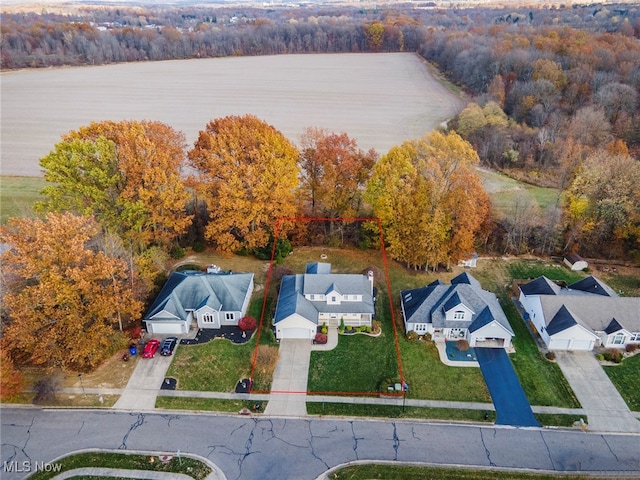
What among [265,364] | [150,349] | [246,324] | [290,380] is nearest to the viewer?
[290,380]

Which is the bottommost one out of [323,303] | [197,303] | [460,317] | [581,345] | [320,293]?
[581,345]

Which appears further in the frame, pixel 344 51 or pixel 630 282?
pixel 344 51

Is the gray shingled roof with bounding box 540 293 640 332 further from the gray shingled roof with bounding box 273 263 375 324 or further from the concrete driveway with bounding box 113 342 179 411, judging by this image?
the concrete driveway with bounding box 113 342 179 411

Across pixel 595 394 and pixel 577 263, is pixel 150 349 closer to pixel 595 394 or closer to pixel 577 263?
pixel 595 394

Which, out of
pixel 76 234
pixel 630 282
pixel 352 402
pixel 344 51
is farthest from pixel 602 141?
pixel 344 51

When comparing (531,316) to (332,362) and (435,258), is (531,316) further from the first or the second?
(332,362)

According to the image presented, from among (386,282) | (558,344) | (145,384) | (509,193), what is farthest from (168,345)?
(509,193)

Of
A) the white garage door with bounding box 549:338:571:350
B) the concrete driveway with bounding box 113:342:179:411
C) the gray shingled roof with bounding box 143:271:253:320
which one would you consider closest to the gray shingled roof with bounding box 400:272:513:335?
the white garage door with bounding box 549:338:571:350
